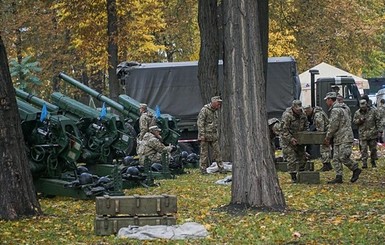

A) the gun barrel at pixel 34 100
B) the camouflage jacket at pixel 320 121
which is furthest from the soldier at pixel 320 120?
the gun barrel at pixel 34 100

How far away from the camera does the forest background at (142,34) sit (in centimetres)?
3250

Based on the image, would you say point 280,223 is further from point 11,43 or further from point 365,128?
point 11,43

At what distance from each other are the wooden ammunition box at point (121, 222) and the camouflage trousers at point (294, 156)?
26.5ft

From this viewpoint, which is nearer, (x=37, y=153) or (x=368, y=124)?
(x=37, y=153)

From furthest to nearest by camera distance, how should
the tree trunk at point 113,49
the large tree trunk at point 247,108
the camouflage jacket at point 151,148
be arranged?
1. the tree trunk at point 113,49
2. the camouflage jacket at point 151,148
3. the large tree trunk at point 247,108

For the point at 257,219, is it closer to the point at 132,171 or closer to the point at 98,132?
the point at 132,171

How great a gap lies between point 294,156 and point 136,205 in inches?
335

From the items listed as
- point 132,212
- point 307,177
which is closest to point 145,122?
point 307,177

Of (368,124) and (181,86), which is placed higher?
(181,86)

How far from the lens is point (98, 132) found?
79.3 feet

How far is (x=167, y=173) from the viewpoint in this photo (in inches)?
935

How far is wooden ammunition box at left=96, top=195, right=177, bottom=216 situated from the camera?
43.3 ft

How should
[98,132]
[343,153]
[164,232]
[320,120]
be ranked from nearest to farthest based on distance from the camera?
[164,232] < [343,153] < [320,120] < [98,132]

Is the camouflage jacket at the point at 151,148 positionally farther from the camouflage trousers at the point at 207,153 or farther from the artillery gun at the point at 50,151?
the artillery gun at the point at 50,151
